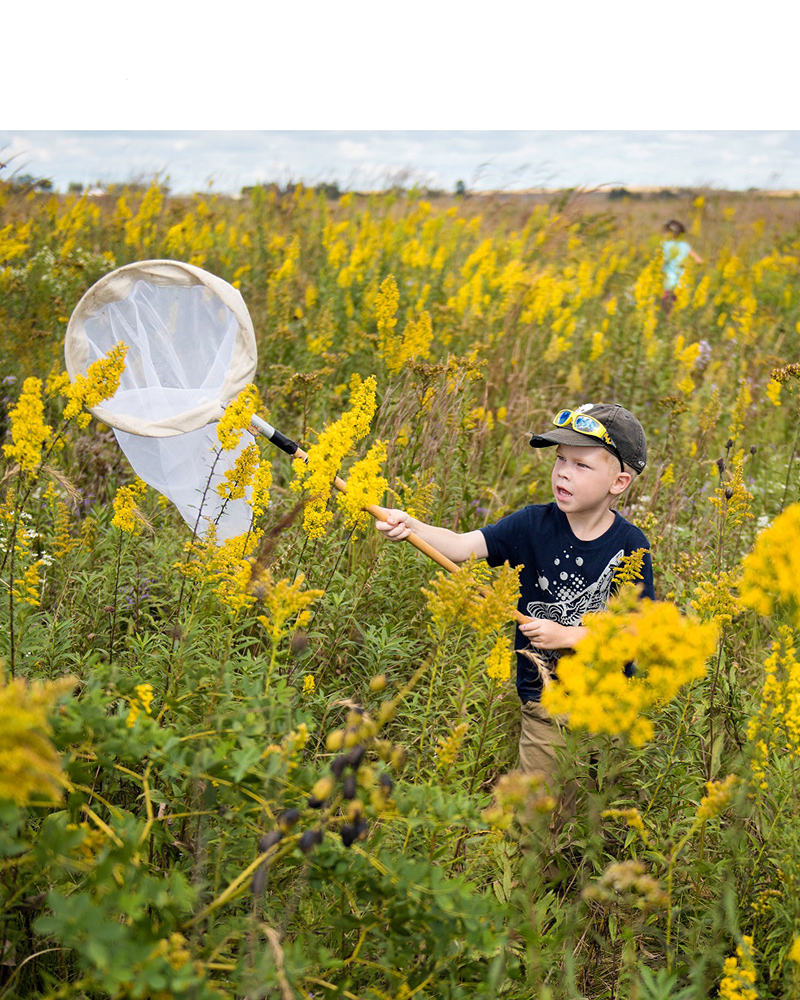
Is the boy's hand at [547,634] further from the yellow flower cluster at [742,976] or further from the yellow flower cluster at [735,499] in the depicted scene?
the yellow flower cluster at [742,976]

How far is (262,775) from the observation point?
58.3 inches

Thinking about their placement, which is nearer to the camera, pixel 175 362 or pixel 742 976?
pixel 742 976

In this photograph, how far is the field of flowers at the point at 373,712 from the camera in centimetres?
142

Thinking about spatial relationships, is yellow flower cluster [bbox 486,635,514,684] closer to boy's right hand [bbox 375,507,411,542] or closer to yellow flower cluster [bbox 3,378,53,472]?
boy's right hand [bbox 375,507,411,542]

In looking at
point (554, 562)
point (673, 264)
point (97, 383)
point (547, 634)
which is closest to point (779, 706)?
point (547, 634)

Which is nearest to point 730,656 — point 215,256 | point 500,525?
point 500,525

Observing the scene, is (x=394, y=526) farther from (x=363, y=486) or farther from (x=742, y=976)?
(x=742, y=976)

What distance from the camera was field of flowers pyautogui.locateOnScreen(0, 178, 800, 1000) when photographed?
56.1 inches

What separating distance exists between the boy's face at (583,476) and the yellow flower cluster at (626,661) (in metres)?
1.51

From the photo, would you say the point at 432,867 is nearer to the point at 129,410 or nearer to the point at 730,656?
the point at 129,410

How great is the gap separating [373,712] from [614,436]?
1.29 m

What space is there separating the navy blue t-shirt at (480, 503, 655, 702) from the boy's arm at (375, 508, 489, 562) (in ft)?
0.15

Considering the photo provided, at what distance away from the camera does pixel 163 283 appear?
292 centimetres

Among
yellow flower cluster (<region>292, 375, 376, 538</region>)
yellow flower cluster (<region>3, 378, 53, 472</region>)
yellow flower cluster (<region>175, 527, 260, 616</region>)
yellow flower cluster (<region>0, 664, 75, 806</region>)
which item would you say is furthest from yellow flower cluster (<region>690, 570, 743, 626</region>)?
yellow flower cluster (<region>3, 378, 53, 472</region>)
